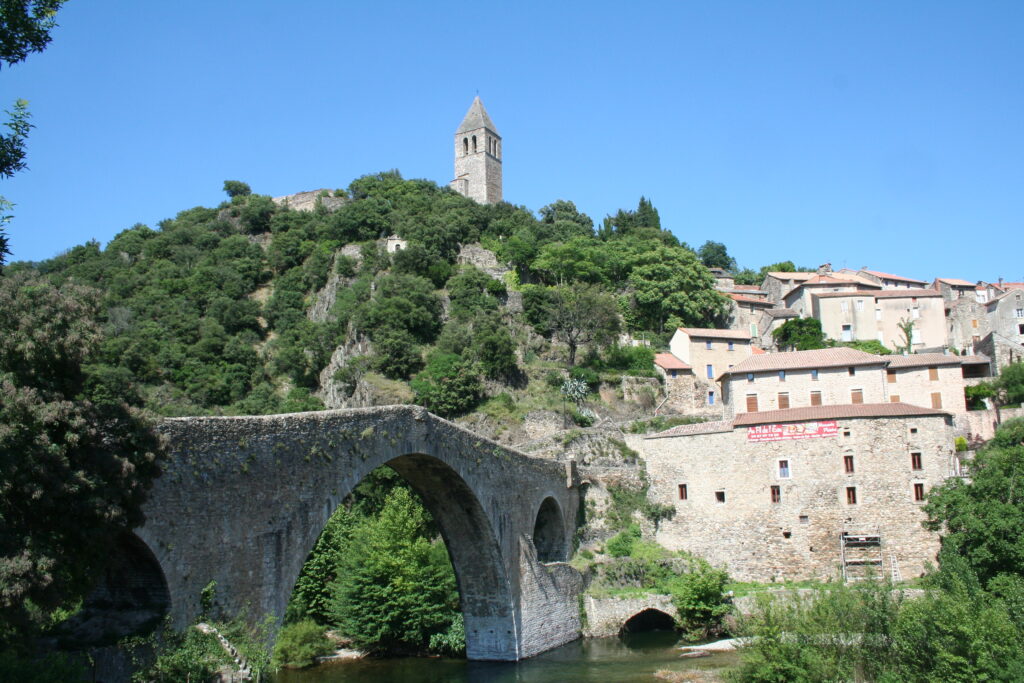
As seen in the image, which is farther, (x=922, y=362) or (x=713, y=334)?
(x=713, y=334)

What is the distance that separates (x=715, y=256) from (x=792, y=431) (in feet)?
252

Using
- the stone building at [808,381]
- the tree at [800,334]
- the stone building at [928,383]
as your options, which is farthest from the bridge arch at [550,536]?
the tree at [800,334]

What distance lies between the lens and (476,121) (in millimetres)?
103188

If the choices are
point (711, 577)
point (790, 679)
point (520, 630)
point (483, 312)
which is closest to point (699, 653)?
point (711, 577)

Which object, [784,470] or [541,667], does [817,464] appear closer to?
[784,470]

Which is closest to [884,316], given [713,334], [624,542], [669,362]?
[713,334]

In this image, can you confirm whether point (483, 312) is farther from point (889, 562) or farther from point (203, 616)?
point (203, 616)

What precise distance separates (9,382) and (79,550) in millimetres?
2745

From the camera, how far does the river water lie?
1101 inches

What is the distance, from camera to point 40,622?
13.7m

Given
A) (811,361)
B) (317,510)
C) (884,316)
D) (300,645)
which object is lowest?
(300,645)

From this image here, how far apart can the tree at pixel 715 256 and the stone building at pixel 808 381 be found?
227 feet

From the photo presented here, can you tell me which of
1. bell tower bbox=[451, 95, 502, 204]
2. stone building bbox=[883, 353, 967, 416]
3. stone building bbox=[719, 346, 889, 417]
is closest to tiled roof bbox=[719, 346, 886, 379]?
stone building bbox=[719, 346, 889, 417]

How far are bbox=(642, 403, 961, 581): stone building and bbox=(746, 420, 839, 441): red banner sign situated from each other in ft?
0.15
